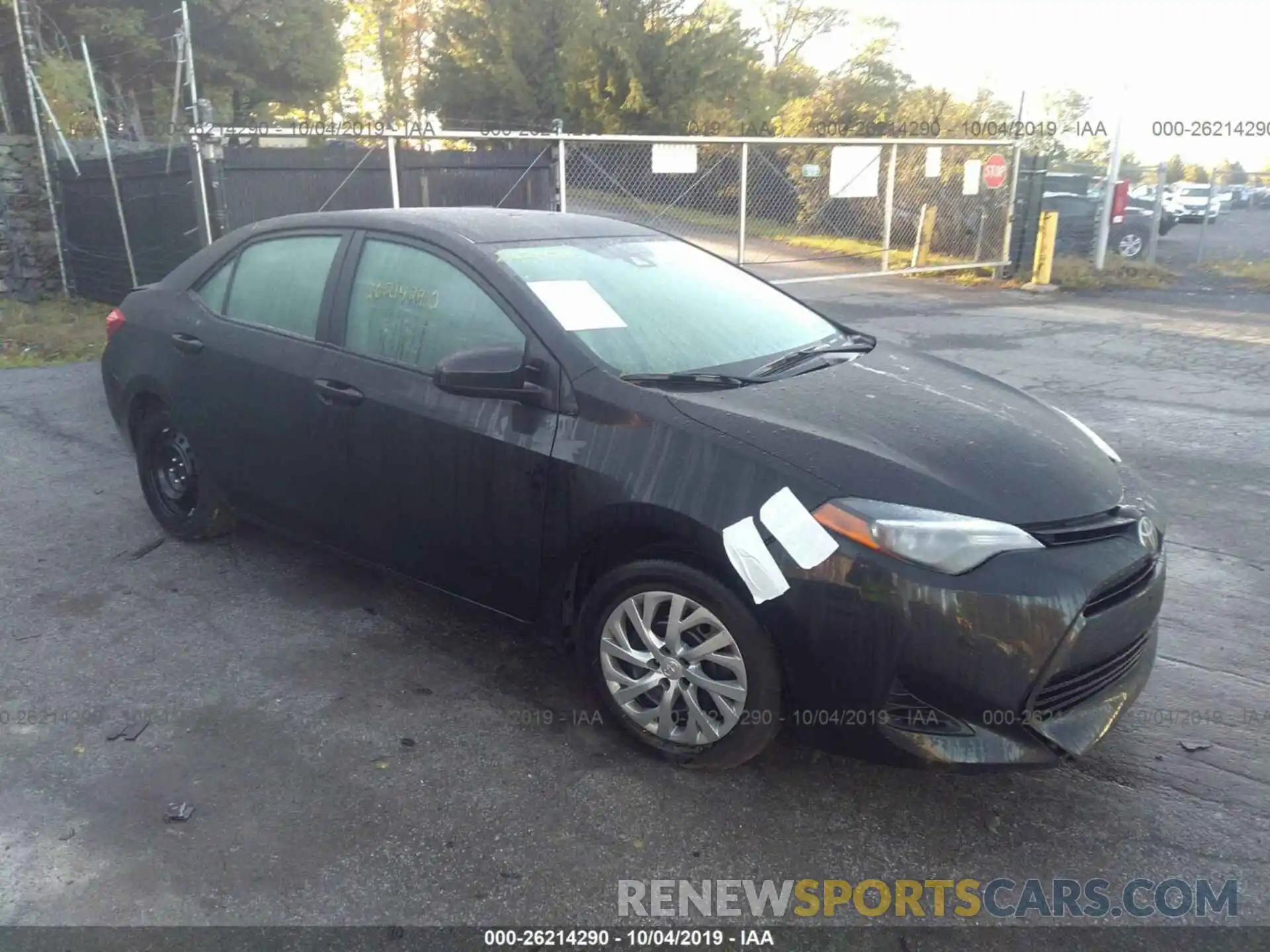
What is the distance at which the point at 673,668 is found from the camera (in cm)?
305

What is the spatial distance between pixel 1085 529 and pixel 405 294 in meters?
2.48

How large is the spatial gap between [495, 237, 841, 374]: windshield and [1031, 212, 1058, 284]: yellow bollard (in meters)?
12.1

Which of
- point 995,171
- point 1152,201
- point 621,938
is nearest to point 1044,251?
point 995,171

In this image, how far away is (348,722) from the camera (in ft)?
11.2

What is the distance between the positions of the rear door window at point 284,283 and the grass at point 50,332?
6429 mm

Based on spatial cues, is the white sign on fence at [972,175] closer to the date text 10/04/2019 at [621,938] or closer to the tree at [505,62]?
the date text 10/04/2019 at [621,938]

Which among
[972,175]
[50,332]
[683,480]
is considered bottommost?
[50,332]

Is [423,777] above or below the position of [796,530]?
below

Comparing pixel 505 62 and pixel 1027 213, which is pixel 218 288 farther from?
pixel 505 62

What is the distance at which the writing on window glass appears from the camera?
3.70 metres

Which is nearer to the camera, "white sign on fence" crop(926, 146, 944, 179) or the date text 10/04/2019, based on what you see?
the date text 10/04/2019

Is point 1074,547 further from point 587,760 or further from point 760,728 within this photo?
point 587,760

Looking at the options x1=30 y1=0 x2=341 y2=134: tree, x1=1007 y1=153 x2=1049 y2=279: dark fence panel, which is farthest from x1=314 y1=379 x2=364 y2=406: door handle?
x1=30 y1=0 x2=341 y2=134: tree

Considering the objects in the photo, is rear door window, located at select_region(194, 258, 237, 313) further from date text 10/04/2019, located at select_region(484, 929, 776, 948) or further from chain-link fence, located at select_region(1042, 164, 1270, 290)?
chain-link fence, located at select_region(1042, 164, 1270, 290)
